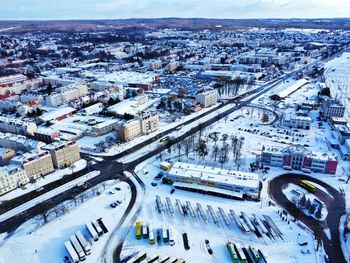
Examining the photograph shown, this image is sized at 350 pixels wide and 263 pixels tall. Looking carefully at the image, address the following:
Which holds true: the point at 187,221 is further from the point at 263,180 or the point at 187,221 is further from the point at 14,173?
the point at 14,173

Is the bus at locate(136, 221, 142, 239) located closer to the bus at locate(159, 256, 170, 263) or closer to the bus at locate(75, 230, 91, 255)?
the bus at locate(159, 256, 170, 263)

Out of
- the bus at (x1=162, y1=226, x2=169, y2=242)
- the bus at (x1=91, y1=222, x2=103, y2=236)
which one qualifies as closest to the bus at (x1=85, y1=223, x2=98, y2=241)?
the bus at (x1=91, y1=222, x2=103, y2=236)

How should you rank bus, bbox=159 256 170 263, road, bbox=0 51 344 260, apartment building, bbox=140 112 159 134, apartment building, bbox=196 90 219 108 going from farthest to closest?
apartment building, bbox=196 90 219 108 < apartment building, bbox=140 112 159 134 < road, bbox=0 51 344 260 < bus, bbox=159 256 170 263

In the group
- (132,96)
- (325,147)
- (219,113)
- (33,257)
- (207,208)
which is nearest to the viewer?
(33,257)

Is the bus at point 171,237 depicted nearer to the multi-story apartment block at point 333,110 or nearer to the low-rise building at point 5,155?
the low-rise building at point 5,155

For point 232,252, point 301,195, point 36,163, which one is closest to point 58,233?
point 36,163

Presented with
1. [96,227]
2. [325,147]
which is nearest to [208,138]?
[325,147]
